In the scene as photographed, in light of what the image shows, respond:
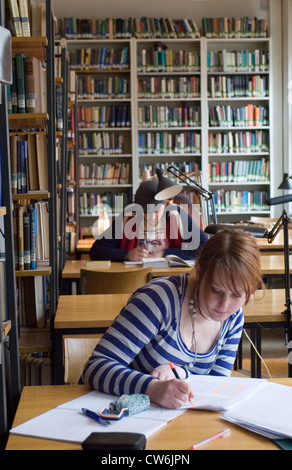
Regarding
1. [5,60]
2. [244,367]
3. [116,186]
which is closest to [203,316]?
[5,60]

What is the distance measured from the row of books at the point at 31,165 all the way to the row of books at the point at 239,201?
201 inches

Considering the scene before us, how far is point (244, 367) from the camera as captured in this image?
13.6 ft

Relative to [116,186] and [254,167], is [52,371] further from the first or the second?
[254,167]

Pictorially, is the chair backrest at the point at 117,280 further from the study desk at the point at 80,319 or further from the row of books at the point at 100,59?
the row of books at the point at 100,59

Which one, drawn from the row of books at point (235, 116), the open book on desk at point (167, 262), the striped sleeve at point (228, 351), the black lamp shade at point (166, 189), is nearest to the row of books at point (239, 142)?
the row of books at point (235, 116)

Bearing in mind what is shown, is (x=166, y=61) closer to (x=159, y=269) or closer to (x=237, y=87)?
(x=237, y=87)

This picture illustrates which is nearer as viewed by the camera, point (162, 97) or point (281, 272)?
point (281, 272)

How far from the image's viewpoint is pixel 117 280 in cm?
327

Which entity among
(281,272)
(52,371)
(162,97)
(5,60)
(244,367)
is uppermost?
(162,97)

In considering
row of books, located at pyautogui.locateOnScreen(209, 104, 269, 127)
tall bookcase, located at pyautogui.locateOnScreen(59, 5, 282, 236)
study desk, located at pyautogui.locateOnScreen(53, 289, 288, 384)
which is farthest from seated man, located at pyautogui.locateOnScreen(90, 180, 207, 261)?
row of books, located at pyautogui.locateOnScreen(209, 104, 269, 127)

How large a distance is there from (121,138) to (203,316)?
6.30 meters

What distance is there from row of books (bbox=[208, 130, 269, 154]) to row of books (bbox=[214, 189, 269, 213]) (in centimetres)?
51

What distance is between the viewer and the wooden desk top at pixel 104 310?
2.52m

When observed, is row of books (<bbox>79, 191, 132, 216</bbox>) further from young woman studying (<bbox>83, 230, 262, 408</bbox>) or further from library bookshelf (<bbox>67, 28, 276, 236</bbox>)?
young woman studying (<bbox>83, 230, 262, 408</bbox>)
